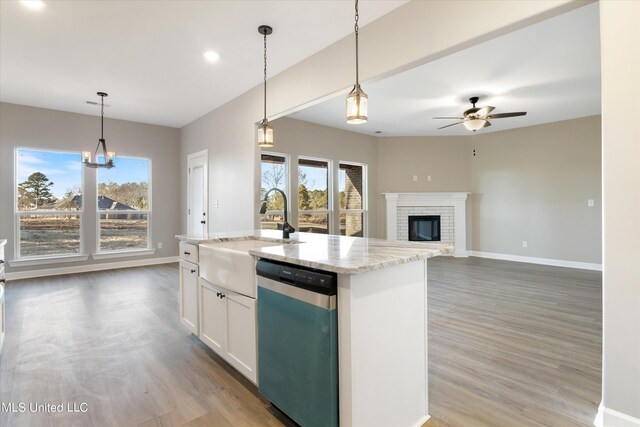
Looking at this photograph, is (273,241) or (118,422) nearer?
(118,422)

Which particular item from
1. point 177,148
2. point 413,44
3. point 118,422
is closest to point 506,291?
point 413,44

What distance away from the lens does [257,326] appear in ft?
6.30

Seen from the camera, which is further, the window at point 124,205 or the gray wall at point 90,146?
the window at point 124,205

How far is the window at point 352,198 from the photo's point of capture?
7117mm

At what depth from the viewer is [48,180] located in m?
5.51

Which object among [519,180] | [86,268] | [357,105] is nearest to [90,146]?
[86,268]

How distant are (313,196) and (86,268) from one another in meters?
4.30

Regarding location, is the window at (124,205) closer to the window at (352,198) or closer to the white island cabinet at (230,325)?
the window at (352,198)

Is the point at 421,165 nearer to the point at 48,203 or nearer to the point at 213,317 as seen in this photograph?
the point at 213,317

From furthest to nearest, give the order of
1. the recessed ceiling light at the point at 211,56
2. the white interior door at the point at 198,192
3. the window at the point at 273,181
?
the window at the point at 273,181
the white interior door at the point at 198,192
the recessed ceiling light at the point at 211,56

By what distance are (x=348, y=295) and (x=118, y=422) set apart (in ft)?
4.94

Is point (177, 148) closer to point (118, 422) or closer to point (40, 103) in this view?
point (40, 103)

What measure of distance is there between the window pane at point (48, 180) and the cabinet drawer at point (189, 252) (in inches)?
166

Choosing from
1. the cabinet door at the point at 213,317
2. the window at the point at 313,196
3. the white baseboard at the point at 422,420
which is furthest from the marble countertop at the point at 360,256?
the window at the point at 313,196
